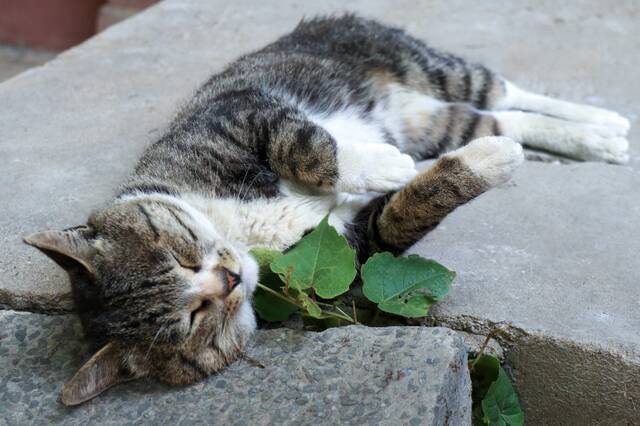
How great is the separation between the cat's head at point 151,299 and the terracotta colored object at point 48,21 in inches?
189

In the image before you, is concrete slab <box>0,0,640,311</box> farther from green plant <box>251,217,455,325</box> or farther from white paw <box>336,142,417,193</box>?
white paw <box>336,142,417,193</box>

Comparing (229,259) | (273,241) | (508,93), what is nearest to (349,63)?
(508,93)

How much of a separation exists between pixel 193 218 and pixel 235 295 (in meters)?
0.27

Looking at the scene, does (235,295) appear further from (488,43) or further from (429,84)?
(488,43)

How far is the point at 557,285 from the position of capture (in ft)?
7.09

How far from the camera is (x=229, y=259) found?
2.00 metres

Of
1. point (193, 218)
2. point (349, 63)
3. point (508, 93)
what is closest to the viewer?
point (193, 218)

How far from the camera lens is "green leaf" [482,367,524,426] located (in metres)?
1.97

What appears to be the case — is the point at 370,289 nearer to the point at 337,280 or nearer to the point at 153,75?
the point at 337,280

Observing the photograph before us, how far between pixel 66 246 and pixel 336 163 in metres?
0.77

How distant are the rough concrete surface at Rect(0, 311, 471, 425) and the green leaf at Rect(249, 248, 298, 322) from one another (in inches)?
4.1

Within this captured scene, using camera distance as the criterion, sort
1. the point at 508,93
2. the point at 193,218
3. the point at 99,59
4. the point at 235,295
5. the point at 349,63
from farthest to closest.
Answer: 1. the point at 99,59
2. the point at 508,93
3. the point at 349,63
4. the point at 193,218
5. the point at 235,295

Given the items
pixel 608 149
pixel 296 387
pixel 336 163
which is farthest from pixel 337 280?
pixel 608 149

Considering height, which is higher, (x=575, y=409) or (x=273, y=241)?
(x=273, y=241)
